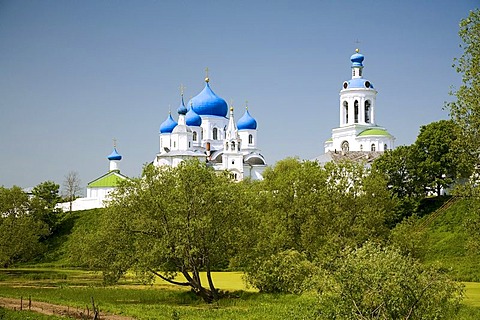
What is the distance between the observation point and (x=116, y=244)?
29016 millimetres

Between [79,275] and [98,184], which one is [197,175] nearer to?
[79,275]

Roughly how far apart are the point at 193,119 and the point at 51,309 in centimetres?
5740

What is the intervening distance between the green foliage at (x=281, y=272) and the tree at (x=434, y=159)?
1065 inches

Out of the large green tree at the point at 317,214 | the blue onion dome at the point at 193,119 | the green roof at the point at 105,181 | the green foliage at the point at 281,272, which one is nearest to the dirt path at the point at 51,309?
the green foliage at the point at 281,272

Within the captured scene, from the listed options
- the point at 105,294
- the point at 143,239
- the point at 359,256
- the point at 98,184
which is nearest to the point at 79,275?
the point at 105,294

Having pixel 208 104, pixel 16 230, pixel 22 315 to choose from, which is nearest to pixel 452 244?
pixel 22 315

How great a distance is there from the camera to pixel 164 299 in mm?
29766

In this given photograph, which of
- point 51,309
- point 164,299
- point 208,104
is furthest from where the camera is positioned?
point 208,104

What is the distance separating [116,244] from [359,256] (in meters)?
14.6

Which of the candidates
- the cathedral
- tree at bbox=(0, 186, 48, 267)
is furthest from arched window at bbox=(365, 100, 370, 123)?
tree at bbox=(0, 186, 48, 267)

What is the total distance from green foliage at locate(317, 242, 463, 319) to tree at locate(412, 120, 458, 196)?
3676 centimetres

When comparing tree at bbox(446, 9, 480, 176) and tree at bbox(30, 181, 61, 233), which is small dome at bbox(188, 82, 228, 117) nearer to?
tree at bbox(30, 181, 61, 233)

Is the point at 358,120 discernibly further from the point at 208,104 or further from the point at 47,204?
the point at 47,204

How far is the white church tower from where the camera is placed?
7362 cm
